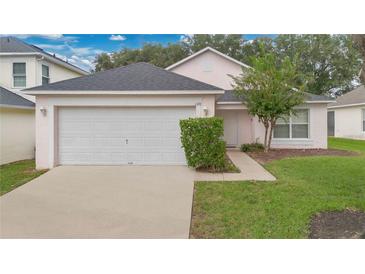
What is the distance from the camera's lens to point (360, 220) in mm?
5148

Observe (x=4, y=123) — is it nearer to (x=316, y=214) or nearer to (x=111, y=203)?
(x=111, y=203)

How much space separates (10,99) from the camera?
1223cm

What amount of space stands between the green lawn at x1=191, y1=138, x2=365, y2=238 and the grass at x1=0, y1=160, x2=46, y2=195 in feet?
16.9

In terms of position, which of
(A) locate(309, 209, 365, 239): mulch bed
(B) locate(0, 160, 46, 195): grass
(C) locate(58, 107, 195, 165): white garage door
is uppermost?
(C) locate(58, 107, 195, 165): white garage door

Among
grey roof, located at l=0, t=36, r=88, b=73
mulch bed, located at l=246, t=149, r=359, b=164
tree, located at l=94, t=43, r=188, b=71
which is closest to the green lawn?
mulch bed, located at l=246, t=149, r=359, b=164

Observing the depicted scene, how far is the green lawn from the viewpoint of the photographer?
16.0 ft

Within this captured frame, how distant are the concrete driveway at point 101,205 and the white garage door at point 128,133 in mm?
1123

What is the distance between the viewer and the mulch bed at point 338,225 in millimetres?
4636

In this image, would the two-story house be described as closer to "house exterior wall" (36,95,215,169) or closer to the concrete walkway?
"house exterior wall" (36,95,215,169)

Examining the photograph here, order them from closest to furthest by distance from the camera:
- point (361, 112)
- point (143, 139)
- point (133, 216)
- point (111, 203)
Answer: point (133, 216), point (111, 203), point (143, 139), point (361, 112)

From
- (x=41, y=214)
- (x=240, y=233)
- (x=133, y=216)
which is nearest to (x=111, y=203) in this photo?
(x=133, y=216)

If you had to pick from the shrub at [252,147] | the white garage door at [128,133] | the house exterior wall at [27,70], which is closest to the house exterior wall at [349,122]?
the shrub at [252,147]

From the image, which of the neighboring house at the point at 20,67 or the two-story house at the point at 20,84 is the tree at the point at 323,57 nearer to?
the two-story house at the point at 20,84
